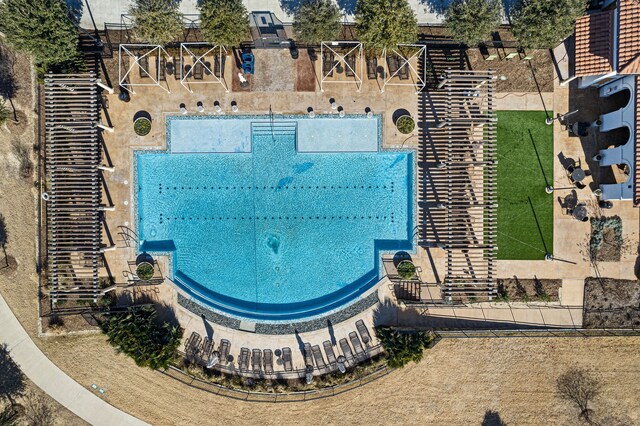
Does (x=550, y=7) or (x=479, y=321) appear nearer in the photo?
(x=550, y=7)

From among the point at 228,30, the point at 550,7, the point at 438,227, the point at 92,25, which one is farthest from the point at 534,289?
the point at 92,25

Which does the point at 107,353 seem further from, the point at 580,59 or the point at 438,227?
the point at 580,59

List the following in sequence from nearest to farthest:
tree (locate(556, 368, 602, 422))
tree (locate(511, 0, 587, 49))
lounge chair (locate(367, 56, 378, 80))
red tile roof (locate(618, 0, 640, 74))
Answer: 1. red tile roof (locate(618, 0, 640, 74))
2. tree (locate(511, 0, 587, 49))
3. lounge chair (locate(367, 56, 378, 80))
4. tree (locate(556, 368, 602, 422))

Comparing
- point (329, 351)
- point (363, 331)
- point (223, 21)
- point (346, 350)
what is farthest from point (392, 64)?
point (329, 351)

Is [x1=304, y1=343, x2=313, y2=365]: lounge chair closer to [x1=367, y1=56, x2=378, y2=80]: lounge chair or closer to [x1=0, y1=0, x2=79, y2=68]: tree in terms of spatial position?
[x1=367, y1=56, x2=378, y2=80]: lounge chair

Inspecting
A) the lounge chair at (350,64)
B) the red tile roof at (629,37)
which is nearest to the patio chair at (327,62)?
the lounge chair at (350,64)

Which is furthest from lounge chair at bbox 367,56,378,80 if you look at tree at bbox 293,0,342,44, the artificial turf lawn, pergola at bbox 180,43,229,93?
pergola at bbox 180,43,229,93

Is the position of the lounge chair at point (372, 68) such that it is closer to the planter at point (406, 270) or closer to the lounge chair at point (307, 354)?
the planter at point (406, 270)
